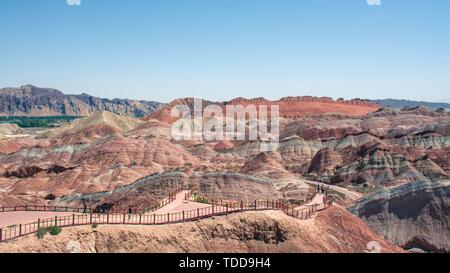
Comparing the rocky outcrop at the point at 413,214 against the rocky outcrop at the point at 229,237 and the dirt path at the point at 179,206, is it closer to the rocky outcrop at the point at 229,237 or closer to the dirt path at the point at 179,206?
the rocky outcrop at the point at 229,237

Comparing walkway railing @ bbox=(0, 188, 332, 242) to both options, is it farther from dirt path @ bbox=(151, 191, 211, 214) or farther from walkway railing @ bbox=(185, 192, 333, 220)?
dirt path @ bbox=(151, 191, 211, 214)

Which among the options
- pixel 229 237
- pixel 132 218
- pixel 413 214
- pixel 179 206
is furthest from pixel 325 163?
pixel 132 218

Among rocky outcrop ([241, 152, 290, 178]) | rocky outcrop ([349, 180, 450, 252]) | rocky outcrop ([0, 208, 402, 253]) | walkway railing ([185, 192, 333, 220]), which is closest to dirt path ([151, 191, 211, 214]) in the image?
walkway railing ([185, 192, 333, 220])

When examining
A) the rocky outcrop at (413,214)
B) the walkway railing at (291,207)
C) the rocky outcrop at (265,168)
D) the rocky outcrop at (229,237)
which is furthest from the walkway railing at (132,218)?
the rocky outcrop at (265,168)

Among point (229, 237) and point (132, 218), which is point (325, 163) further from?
point (132, 218)

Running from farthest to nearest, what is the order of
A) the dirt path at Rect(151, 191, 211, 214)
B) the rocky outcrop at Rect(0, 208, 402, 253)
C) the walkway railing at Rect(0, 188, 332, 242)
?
the dirt path at Rect(151, 191, 211, 214) → the walkway railing at Rect(0, 188, 332, 242) → the rocky outcrop at Rect(0, 208, 402, 253)

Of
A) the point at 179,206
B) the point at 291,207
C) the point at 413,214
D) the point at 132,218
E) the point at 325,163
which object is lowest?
the point at 325,163

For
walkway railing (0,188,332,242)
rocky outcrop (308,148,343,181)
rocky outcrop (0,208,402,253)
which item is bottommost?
rocky outcrop (308,148,343,181)
